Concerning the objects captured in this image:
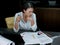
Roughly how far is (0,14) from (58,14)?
0.85 m

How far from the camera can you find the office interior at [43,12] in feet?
8.11

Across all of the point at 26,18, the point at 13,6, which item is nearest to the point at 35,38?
the point at 26,18

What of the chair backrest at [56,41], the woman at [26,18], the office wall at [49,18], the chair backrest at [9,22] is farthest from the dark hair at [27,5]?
the chair backrest at [56,41]

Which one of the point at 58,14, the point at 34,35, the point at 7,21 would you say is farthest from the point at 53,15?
the point at 7,21

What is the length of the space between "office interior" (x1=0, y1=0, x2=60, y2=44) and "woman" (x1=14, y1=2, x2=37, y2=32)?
0.08 meters

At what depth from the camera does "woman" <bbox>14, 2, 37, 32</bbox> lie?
2.43 m

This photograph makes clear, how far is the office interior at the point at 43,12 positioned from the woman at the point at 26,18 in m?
0.08

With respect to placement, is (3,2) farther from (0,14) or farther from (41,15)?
(41,15)

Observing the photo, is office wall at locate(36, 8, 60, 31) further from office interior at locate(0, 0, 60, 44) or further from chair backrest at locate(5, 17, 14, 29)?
chair backrest at locate(5, 17, 14, 29)

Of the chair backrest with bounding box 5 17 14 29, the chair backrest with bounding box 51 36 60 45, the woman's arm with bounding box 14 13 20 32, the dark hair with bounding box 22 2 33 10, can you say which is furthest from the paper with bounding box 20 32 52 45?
the dark hair with bounding box 22 2 33 10

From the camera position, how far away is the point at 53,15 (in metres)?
2.48

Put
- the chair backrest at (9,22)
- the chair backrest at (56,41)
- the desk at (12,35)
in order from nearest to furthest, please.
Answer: the chair backrest at (56,41), the desk at (12,35), the chair backrest at (9,22)

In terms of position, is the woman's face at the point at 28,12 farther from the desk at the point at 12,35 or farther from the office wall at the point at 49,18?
the desk at the point at 12,35

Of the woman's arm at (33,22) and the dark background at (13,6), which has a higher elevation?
the dark background at (13,6)
